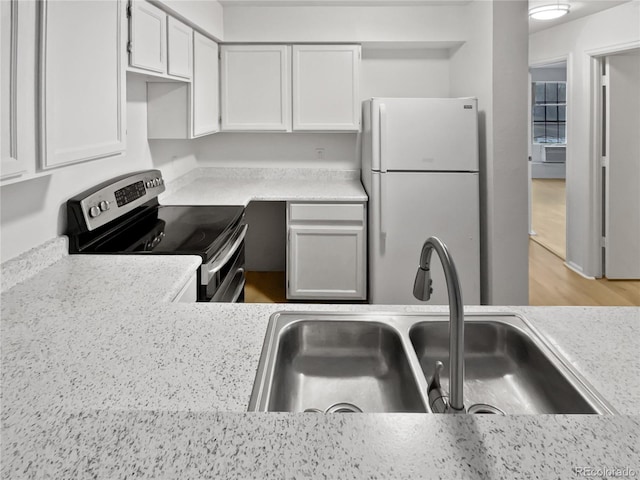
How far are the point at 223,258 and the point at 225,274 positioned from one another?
11 cm

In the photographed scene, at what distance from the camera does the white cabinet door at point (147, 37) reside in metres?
1.92

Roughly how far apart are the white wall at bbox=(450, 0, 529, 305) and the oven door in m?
1.71

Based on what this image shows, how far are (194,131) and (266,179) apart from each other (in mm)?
1232

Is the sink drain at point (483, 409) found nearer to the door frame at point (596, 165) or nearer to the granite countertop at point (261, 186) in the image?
the granite countertop at point (261, 186)

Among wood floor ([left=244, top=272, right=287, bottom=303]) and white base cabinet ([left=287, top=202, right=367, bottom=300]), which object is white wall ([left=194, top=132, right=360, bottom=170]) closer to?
white base cabinet ([left=287, top=202, right=367, bottom=300])

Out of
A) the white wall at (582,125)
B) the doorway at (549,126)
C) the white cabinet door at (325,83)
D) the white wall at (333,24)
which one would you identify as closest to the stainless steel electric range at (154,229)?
the white cabinet door at (325,83)

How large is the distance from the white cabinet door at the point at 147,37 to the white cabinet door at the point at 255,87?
1393mm

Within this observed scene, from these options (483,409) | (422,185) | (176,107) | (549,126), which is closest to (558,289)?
(422,185)

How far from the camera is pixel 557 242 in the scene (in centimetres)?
538

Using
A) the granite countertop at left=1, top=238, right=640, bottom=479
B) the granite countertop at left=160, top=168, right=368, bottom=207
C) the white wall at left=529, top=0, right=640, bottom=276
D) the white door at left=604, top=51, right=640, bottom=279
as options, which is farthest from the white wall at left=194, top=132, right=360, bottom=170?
the granite countertop at left=1, top=238, right=640, bottom=479

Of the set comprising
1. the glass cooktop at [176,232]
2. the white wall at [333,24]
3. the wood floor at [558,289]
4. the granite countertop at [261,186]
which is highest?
the white wall at [333,24]

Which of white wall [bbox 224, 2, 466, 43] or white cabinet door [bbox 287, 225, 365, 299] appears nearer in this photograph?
white cabinet door [bbox 287, 225, 365, 299]

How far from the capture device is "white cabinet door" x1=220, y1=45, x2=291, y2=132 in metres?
3.70

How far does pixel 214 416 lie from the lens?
0.71 metres
